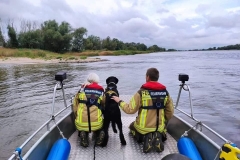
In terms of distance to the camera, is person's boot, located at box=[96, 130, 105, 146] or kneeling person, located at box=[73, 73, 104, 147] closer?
kneeling person, located at box=[73, 73, 104, 147]

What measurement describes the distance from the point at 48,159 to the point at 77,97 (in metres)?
1.03

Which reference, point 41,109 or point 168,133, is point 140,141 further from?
point 41,109

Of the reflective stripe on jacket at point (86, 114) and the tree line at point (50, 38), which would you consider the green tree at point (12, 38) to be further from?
the reflective stripe on jacket at point (86, 114)

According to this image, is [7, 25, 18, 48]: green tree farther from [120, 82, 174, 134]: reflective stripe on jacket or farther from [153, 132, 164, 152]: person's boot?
[153, 132, 164, 152]: person's boot

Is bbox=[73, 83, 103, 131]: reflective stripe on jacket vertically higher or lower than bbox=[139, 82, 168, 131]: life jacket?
lower

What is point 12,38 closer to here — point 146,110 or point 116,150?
point 116,150

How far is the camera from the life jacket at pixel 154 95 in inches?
129

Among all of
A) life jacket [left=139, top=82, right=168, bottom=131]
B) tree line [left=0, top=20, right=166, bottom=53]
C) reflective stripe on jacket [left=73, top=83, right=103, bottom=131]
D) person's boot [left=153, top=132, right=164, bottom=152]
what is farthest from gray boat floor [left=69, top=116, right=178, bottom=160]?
tree line [left=0, top=20, right=166, bottom=53]

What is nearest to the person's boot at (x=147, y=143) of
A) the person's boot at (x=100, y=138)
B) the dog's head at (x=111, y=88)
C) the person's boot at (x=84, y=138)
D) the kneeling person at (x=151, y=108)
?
the kneeling person at (x=151, y=108)

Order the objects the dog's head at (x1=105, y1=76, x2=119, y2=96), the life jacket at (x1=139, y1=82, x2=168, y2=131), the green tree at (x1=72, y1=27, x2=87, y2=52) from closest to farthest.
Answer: the life jacket at (x1=139, y1=82, x2=168, y2=131), the dog's head at (x1=105, y1=76, x2=119, y2=96), the green tree at (x1=72, y1=27, x2=87, y2=52)

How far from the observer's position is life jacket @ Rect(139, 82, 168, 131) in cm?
327

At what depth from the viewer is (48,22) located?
219ft

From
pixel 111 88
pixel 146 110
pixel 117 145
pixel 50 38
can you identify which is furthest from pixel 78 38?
pixel 146 110

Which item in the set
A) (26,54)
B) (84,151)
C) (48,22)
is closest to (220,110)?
(84,151)
